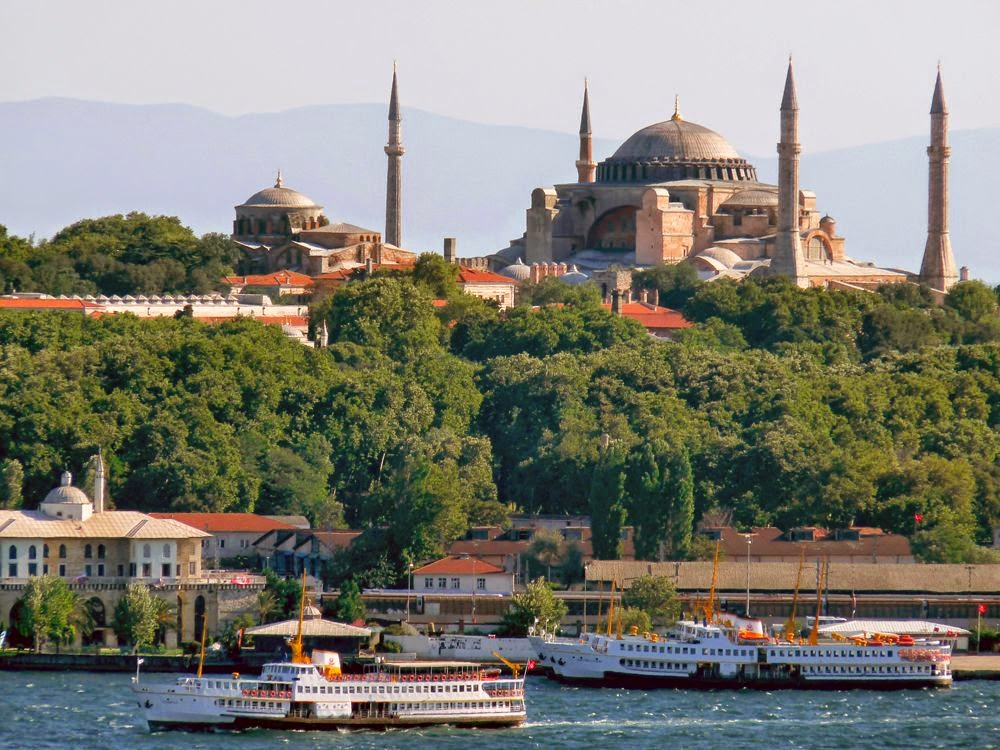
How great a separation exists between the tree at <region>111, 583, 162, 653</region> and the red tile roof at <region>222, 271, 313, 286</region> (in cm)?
4481

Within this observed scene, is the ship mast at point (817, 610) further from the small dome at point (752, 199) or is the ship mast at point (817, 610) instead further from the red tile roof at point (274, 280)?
the small dome at point (752, 199)

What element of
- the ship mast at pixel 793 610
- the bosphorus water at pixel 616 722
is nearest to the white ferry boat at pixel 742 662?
the bosphorus water at pixel 616 722

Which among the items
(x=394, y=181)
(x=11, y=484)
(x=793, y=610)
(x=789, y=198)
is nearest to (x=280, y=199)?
(x=394, y=181)

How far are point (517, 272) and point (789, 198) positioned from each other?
11.4 meters

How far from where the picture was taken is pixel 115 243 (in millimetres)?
145000

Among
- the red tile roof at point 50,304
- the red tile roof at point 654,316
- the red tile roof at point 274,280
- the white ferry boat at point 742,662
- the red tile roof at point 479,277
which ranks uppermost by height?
the red tile roof at point 479,277

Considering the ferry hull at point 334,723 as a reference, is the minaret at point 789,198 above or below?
above

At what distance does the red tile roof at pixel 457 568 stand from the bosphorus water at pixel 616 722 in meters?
9.57

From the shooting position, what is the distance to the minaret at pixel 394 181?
151 m

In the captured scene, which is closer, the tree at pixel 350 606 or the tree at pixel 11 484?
the tree at pixel 350 606

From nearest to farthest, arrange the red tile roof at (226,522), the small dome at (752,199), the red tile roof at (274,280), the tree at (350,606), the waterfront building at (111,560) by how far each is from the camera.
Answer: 1. the tree at (350,606)
2. the waterfront building at (111,560)
3. the red tile roof at (226,522)
4. the red tile roof at (274,280)
5. the small dome at (752,199)

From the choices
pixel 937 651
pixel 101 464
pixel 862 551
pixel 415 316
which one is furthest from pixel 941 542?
pixel 415 316

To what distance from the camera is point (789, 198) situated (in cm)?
14512

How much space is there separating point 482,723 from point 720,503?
2832 cm
